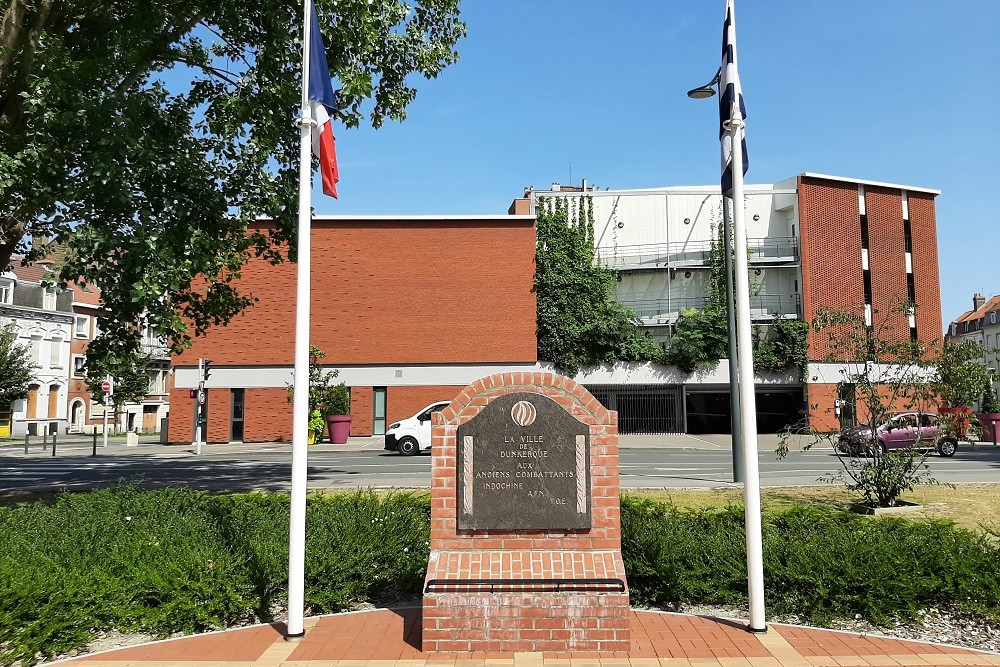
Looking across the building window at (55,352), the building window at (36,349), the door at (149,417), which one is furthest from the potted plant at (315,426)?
the door at (149,417)

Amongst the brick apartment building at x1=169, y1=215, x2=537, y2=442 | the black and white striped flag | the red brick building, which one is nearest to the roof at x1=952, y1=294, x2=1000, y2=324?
the red brick building

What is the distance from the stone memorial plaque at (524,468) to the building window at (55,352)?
59.6 m

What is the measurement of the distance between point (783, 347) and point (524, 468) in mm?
33722

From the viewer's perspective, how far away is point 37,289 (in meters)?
54.6

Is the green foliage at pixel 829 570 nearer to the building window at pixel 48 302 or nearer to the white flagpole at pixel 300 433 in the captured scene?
the white flagpole at pixel 300 433

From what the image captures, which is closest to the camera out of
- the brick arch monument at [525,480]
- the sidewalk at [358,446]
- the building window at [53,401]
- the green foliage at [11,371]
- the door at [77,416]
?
the brick arch monument at [525,480]

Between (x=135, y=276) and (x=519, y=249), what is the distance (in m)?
26.4

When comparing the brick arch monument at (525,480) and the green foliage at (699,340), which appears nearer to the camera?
the brick arch monument at (525,480)

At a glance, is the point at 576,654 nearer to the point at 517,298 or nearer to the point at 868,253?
the point at 517,298

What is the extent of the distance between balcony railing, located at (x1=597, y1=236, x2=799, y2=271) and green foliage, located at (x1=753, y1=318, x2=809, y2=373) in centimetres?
385

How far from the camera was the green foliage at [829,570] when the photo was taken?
21.1ft

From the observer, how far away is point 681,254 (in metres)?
39.5

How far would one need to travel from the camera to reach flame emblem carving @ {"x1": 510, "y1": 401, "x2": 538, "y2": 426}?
643cm

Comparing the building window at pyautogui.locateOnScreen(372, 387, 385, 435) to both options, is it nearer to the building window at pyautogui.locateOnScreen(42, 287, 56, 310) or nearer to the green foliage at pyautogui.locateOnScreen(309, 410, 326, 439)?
the green foliage at pyautogui.locateOnScreen(309, 410, 326, 439)
